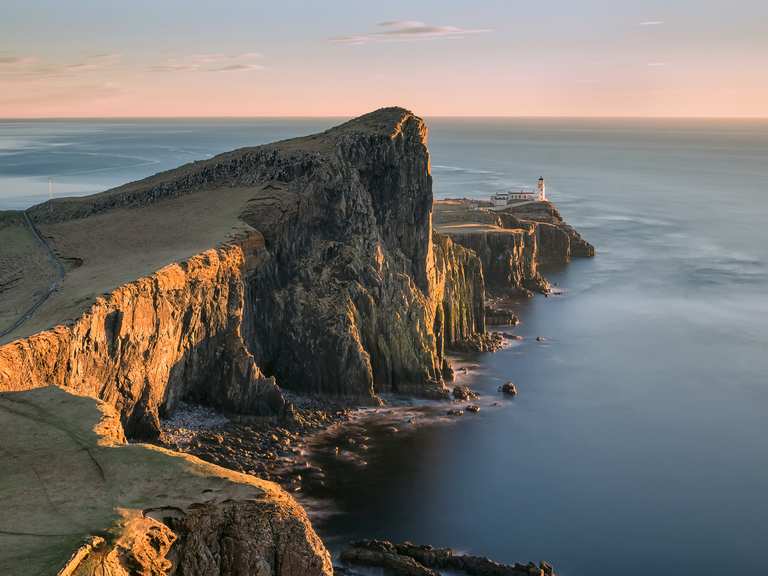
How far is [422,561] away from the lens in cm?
5450

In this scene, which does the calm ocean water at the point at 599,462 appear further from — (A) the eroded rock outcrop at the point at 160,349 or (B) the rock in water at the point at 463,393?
(A) the eroded rock outcrop at the point at 160,349

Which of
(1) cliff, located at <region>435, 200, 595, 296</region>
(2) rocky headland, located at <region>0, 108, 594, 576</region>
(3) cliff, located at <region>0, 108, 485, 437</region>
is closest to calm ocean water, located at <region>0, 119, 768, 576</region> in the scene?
(2) rocky headland, located at <region>0, 108, 594, 576</region>

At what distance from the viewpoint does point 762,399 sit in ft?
290

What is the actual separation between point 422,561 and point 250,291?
35.9 meters

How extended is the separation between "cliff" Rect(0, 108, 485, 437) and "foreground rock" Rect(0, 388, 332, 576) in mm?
19879

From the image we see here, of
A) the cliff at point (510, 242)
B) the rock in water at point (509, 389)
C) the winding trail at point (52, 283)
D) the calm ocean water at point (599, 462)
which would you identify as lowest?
the calm ocean water at point (599, 462)

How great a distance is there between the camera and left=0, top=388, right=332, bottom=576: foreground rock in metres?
30.0

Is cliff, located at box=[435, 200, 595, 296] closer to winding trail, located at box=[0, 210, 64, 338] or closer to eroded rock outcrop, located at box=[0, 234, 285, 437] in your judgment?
eroded rock outcrop, located at box=[0, 234, 285, 437]

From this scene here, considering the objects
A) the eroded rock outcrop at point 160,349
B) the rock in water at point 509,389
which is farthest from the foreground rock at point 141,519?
the rock in water at point 509,389

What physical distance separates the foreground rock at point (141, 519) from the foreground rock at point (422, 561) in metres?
19.4

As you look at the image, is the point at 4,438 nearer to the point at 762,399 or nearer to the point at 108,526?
the point at 108,526

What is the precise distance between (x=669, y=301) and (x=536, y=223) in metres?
37.1

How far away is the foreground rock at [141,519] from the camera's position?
3000cm

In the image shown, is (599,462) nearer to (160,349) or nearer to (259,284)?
(259,284)
